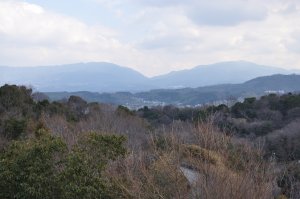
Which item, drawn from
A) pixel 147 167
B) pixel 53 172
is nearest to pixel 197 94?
pixel 53 172

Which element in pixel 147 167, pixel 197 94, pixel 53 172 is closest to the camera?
pixel 147 167

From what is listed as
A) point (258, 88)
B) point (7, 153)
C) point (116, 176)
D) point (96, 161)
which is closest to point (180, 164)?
point (116, 176)

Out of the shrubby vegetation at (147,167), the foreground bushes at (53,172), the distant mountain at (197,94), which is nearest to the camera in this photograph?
the shrubby vegetation at (147,167)

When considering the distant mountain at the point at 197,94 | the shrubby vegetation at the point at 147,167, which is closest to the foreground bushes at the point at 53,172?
the shrubby vegetation at the point at 147,167

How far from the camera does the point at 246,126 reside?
39125mm

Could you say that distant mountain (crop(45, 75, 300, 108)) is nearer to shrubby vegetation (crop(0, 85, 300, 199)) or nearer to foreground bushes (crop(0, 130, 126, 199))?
shrubby vegetation (crop(0, 85, 300, 199))

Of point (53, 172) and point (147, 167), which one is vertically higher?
point (147, 167)

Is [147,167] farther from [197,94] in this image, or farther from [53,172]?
[197,94]

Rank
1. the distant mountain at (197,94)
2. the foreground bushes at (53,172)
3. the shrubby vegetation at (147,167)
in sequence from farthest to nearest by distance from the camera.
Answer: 1. the distant mountain at (197,94)
2. the foreground bushes at (53,172)
3. the shrubby vegetation at (147,167)

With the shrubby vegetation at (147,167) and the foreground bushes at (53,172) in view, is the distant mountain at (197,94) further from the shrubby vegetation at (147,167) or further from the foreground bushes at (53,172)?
the foreground bushes at (53,172)

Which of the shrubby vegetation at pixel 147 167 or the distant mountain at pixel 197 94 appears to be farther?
the distant mountain at pixel 197 94

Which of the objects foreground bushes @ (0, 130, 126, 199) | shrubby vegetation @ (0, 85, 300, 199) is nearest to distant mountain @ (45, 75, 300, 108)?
shrubby vegetation @ (0, 85, 300, 199)

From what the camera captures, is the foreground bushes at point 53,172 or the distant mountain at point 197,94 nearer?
the foreground bushes at point 53,172

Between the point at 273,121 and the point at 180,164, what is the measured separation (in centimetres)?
3480
